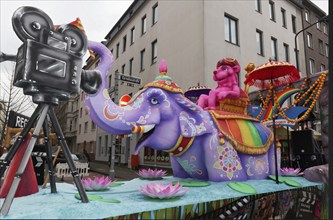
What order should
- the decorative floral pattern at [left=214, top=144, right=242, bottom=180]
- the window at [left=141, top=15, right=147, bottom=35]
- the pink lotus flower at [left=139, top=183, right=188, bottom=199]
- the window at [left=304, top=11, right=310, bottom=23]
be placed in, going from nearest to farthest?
the pink lotus flower at [left=139, top=183, right=188, bottom=199]
the decorative floral pattern at [left=214, top=144, right=242, bottom=180]
the window at [left=141, top=15, right=147, bottom=35]
the window at [left=304, top=11, right=310, bottom=23]

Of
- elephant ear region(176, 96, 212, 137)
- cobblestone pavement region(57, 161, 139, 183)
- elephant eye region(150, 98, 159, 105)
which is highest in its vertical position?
elephant eye region(150, 98, 159, 105)

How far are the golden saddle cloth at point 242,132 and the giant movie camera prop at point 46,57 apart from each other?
183 cm

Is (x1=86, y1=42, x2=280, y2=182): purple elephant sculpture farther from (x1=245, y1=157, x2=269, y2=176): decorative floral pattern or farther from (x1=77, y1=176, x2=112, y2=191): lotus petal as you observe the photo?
(x1=77, y1=176, x2=112, y2=191): lotus petal

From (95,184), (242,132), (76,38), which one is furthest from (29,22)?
(242,132)

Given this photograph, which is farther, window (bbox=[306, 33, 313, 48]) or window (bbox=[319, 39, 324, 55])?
window (bbox=[319, 39, 324, 55])

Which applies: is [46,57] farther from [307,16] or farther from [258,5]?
[307,16]

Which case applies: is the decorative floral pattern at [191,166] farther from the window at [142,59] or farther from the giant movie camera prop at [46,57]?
the window at [142,59]

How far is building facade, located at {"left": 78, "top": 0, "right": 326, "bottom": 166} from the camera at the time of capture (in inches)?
444

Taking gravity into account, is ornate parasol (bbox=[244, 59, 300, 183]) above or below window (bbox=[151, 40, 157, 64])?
below

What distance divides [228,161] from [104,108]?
1.57m

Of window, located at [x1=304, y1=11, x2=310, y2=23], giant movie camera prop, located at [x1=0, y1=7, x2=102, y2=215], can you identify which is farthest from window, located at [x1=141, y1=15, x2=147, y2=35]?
giant movie camera prop, located at [x1=0, y1=7, x2=102, y2=215]

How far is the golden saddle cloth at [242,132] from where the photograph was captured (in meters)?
3.23

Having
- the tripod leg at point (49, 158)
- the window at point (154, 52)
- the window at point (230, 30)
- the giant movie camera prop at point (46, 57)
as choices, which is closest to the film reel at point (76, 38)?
the giant movie camera prop at point (46, 57)

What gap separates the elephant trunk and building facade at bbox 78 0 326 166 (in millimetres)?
4818
